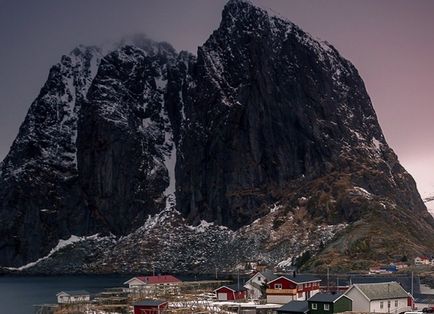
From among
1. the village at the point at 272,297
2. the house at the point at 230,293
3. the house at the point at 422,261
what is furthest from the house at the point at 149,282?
the house at the point at 422,261

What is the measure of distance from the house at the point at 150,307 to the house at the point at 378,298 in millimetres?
22303

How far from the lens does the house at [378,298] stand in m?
73.0

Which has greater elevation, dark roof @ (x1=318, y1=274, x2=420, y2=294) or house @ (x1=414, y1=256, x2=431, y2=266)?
house @ (x1=414, y1=256, x2=431, y2=266)

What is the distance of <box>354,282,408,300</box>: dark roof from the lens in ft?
241

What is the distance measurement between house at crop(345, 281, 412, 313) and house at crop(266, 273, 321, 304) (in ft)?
55.7

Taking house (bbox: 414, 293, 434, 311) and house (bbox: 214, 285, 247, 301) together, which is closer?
house (bbox: 414, 293, 434, 311)

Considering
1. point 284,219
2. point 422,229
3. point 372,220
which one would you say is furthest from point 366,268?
point 284,219

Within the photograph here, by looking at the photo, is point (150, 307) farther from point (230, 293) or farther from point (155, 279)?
point (155, 279)

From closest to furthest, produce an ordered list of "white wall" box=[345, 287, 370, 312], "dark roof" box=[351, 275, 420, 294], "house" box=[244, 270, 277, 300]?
"white wall" box=[345, 287, 370, 312], "house" box=[244, 270, 277, 300], "dark roof" box=[351, 275, 420, 294]

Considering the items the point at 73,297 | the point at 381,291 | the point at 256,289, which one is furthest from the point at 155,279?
the point at 381,291

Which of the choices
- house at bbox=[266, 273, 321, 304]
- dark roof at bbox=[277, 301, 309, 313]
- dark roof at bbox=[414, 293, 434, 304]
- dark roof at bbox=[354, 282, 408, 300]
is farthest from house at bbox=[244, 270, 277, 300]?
dark roof at bbox=[354, 282, 408, 300]

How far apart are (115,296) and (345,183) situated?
355 ft

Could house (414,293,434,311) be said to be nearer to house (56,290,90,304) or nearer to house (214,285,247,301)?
house (214,285,247,301)

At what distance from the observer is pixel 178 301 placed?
9444 cm
